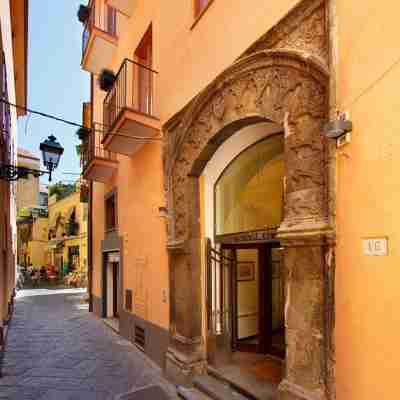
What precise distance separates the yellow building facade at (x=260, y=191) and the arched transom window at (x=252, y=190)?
2 centimetres

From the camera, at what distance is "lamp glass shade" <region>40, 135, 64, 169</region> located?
21.9 ft

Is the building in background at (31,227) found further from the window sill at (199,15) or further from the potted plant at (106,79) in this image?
the window sill at (199,15)

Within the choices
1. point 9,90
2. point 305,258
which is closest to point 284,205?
point 305,258

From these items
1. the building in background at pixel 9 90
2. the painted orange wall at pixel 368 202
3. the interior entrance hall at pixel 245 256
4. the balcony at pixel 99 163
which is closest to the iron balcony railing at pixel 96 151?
the balcony at pixel 99 163

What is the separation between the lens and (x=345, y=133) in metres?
2.70

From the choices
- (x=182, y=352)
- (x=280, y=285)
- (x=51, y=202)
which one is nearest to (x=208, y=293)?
(x=182, y=352)

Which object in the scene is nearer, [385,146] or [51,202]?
[385,146]

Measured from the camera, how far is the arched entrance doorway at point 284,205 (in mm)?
2900

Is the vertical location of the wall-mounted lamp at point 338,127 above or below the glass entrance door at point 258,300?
above

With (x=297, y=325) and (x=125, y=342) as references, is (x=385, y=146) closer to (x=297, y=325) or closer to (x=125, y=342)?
(x=297, y=325)

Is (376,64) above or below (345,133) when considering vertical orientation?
above

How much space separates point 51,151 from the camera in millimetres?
6715

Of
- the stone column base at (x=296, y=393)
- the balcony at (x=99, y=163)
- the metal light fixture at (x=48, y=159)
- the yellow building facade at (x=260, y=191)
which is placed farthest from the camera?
the balcony at (x=99, y=163)

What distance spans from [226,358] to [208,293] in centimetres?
107
